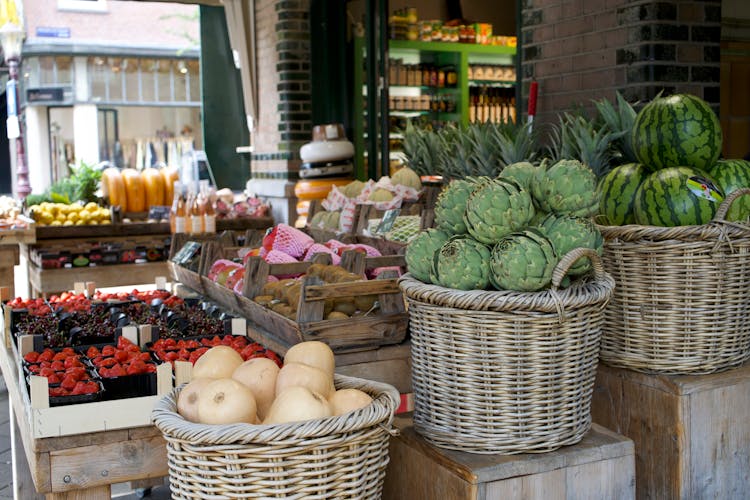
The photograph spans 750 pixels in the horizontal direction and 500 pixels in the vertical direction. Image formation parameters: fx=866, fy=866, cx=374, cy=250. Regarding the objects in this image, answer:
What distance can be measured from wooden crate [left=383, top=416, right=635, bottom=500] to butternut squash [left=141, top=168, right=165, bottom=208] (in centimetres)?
564

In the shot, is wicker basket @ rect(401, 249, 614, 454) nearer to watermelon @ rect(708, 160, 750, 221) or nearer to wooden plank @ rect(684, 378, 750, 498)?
wooden plank @ rect(684, 378, 750, 498)

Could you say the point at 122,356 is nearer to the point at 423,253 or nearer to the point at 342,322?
the point at 342,322

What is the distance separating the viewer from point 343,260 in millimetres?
3109

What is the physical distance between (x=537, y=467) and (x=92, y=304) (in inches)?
84.4

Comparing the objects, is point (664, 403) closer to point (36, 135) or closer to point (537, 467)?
point (537, 467)

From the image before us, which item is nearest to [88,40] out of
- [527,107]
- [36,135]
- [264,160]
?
[36,135]

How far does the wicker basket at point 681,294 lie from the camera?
7.71 feet

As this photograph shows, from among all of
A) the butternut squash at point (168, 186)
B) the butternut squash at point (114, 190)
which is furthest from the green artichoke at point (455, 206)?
the butternut squash at point (168, 186)

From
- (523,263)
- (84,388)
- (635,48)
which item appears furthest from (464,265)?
(635,48)

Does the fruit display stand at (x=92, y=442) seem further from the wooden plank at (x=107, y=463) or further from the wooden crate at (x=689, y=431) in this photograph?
the wooden crate at (x=689, y=431)

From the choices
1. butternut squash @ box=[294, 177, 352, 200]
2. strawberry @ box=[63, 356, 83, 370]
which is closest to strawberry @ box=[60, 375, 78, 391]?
strawberry @ box=[63, 356, 83, 370]

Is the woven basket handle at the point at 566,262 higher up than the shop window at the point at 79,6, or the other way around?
the shop window at the point at 79,6

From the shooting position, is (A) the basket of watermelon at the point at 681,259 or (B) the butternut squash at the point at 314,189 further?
(B) the butternut squash at the point at 314,189

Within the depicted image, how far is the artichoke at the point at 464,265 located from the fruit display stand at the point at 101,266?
4.11m
